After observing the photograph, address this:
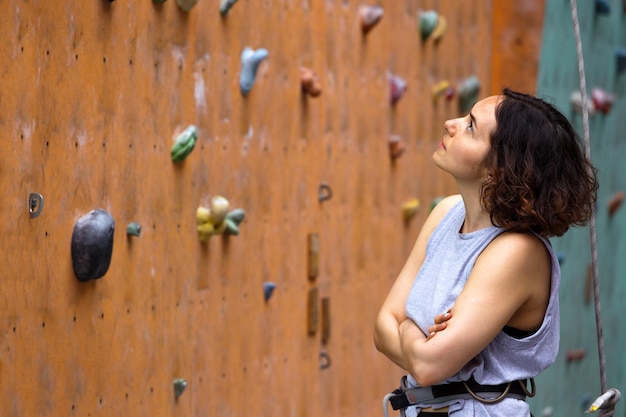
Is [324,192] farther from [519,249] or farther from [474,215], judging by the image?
[519,249]

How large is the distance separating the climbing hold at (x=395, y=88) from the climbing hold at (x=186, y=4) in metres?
1.58

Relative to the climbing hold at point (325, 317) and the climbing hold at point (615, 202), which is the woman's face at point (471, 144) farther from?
the climbing hold at point (615, 202)

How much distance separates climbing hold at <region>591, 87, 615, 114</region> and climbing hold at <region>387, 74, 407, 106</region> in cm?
173

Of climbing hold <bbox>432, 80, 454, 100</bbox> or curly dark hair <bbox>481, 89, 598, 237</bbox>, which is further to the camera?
climbing hold <bbox>432, 80, 454, 100</bbox>

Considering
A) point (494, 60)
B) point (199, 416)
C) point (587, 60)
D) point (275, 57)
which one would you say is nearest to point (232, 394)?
point (199, 416)

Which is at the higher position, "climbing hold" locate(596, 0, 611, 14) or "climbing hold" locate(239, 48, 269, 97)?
"climbing hold" locate(596, 0, 611, 14)

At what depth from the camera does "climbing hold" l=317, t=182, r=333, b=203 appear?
13.9ft

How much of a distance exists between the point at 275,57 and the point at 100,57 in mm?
1098

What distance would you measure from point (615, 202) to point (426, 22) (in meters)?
2.22

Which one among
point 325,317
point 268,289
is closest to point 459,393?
point 268,289

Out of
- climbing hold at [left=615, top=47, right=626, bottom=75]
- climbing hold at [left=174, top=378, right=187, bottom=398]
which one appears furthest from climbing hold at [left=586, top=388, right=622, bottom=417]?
climbing hold at [left=615, top=47, right=626, bottom=75]

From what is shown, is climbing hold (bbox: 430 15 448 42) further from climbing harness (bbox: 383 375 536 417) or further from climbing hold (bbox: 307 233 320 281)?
climbing harness (bbox: 383 375 536 417)

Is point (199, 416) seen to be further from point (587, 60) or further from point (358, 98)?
point (587, 60)

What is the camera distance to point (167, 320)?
10.8 ft
